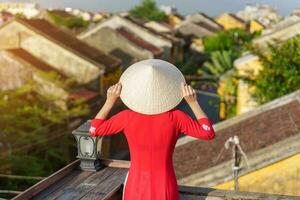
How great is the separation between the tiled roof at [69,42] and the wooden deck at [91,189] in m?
20.2

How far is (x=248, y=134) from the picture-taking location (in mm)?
12422

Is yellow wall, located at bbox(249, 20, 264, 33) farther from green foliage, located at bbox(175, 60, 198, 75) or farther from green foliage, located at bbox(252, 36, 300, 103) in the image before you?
green foliage, located at bbox(252, 36, 300, 103)

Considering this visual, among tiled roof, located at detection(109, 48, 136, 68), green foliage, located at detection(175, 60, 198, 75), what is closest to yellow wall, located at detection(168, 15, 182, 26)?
green foliage, located at detection(175, 60, 198, 75)

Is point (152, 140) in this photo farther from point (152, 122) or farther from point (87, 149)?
point (87, 149)

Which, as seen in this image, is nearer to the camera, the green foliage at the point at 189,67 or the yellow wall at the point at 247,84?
the yellow wall at the point at 247,84

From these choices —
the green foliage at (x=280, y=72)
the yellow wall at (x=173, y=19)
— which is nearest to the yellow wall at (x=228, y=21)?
the yellow wall at (x=173, y=19)

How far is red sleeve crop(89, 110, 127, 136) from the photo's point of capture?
16.4 ft

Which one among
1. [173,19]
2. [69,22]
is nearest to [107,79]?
[69,22]

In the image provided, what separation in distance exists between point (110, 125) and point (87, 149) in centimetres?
217

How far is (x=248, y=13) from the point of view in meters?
109

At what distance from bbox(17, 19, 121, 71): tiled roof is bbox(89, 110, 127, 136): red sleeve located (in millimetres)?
22023

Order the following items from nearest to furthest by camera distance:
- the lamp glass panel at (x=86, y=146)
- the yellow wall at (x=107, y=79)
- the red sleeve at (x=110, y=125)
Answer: the red sleeve at (x=110, y=125) → the lamp glass panel at (x=86, y=146) → the yellow wall at (x=107, y=79)

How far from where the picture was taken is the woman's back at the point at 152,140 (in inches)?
193

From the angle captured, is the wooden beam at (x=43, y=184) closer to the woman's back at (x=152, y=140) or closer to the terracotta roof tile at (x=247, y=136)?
the woman's back at (x=152, y=140)
